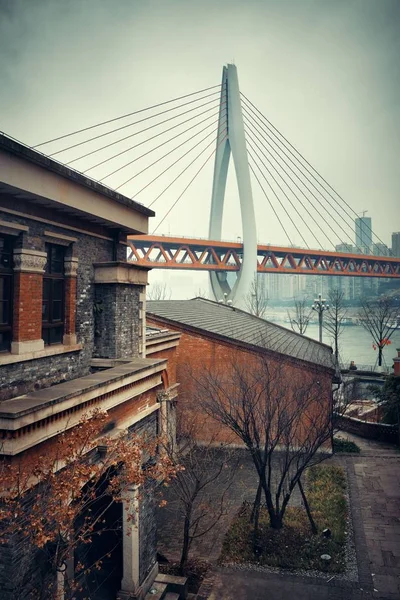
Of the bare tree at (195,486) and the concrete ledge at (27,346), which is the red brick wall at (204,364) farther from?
the concrete ledge at (27,346)

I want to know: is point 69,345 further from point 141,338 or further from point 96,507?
point 96,507

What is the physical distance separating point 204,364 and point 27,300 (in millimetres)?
9359

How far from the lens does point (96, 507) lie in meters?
8.77

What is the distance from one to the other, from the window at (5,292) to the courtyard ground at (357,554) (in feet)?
18.2

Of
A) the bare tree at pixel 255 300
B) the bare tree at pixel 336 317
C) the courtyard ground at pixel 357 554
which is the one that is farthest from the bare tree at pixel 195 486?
the bare tree at pixel 255 300

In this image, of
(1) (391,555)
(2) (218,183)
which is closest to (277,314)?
(2) (218,183)

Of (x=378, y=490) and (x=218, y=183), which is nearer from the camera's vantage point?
(x=378, y=490)

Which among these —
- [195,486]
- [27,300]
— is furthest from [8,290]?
[195,486]

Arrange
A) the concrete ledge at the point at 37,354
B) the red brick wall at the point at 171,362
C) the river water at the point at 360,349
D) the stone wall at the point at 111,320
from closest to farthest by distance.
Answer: the concrete ledge at the point at 37,354
the stone wall at the point at 111,320
the red brick wall at the point at 171,362
the river water at the point at 360,349

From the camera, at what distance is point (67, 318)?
784 centimetres

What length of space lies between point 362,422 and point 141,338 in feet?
39.6

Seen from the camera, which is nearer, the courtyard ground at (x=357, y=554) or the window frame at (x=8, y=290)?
the window frame at (x=8, y=290)

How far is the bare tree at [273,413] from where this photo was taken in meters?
9.73

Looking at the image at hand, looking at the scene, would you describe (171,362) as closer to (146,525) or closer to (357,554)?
(146,525)
